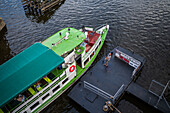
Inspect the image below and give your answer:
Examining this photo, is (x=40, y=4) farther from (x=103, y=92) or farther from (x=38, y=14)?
(x=103, y=92)

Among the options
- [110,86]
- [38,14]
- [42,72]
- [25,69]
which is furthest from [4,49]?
[110,86]

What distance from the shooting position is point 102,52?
3316 cm

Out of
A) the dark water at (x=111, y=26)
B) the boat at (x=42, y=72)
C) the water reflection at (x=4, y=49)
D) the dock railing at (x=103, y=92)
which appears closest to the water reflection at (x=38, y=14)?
the dark water at (x=111, y=26)

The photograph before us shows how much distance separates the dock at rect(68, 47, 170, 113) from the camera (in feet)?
74.5

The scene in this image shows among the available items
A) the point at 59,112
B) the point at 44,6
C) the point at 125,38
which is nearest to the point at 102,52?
the point at 125,38

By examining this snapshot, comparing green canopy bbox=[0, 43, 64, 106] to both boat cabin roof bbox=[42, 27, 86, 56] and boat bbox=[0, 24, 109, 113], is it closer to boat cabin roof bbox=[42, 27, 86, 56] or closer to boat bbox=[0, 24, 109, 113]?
boat bbox=[0, 24, 109, 113]

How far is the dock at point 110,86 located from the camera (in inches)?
894

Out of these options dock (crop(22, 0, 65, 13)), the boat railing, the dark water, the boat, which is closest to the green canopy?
the boat

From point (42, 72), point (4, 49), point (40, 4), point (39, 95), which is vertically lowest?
point (4, 49)

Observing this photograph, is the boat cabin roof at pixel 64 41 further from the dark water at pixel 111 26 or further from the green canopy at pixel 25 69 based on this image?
the dark water at pixel 111 26

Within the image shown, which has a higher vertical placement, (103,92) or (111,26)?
(111,26)

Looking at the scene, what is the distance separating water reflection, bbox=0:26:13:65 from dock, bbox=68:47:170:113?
17.9m

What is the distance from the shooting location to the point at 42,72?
70.5 feet

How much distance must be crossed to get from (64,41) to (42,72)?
23.6ft
